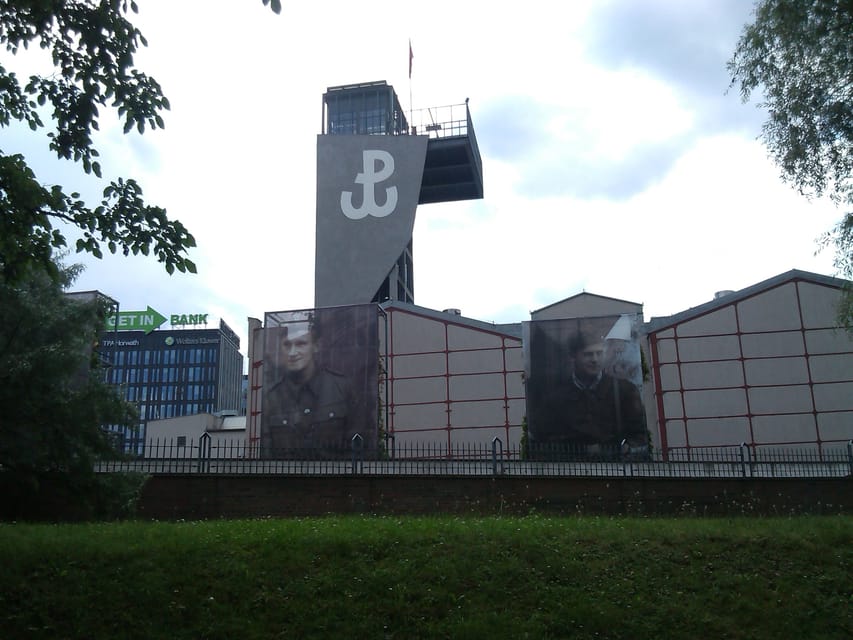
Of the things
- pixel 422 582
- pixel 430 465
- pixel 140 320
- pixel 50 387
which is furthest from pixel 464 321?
pixel 140 320

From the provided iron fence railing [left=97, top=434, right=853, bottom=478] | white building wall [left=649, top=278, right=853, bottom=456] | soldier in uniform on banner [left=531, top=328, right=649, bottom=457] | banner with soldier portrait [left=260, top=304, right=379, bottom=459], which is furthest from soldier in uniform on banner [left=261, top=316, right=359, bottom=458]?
white building wall [left=649, top=278, right=853, bottom=456]

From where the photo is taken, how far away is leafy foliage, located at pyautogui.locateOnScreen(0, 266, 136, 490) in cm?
1608

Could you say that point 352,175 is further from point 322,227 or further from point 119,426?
point 119,426

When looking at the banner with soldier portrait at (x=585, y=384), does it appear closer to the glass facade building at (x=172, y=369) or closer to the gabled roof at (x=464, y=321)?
the gabled roof at (x=464, y=321)

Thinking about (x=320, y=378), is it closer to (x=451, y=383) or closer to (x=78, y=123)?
(x=451, y=383)

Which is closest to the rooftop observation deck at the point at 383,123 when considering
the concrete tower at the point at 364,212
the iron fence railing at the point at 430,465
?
the concrete tower at the point at 364,212

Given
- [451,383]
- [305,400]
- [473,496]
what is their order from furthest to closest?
[451,383]
[305,400]
[473,496]

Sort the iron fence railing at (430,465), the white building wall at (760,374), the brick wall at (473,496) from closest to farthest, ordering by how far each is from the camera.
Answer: the brick wall at (473,496)
the iron fence railing at (430,465)
the white building wall at (760,374)

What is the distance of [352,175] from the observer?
45656 mm

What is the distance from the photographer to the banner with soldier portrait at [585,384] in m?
30.8

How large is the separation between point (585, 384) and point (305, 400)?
35.6ft

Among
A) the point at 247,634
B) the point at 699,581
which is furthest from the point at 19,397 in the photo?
the point at 699,581

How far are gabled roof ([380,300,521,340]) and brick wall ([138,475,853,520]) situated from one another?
15.6 meters

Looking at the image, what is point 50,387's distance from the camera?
16.5m
